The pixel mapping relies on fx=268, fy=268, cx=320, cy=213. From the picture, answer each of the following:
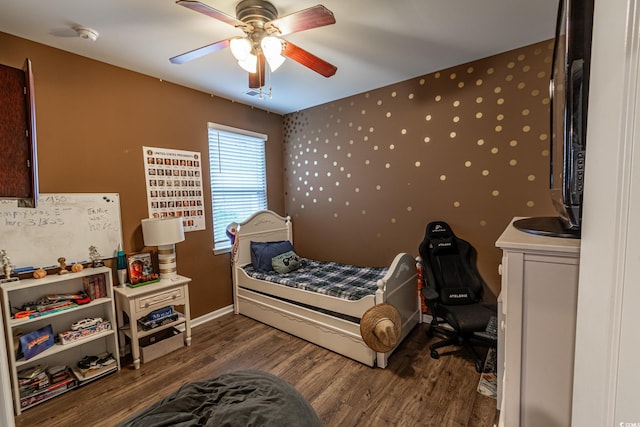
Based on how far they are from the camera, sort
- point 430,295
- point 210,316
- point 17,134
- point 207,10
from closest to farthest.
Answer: point 17,134, point 207,10, point 430,295, point 210,316

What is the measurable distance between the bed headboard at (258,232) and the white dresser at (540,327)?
114 inches

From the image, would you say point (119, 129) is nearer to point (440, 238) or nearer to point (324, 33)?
point (324, 33)

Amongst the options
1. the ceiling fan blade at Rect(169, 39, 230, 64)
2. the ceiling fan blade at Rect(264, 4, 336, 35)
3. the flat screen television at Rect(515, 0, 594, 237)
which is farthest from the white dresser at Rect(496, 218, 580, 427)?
the ceiling fan blade at Rect(169, 39, 230, 64)

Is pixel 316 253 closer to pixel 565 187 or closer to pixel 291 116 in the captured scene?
pixel 291 116

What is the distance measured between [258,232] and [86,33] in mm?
2387

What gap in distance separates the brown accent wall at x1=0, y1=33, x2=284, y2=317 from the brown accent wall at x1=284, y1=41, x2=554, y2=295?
49.3 inches

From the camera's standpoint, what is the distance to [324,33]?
6.56 ft

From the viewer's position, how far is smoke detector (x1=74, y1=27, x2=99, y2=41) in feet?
6.12

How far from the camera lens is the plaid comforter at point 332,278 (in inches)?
96.7

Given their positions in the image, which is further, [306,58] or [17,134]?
[306,58]

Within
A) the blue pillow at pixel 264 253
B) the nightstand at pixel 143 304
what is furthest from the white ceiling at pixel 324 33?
the nightstand at pixel 143 304

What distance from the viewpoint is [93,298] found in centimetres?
218

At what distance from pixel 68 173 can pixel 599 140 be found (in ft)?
10.1

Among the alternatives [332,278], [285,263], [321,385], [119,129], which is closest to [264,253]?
[285,263]
